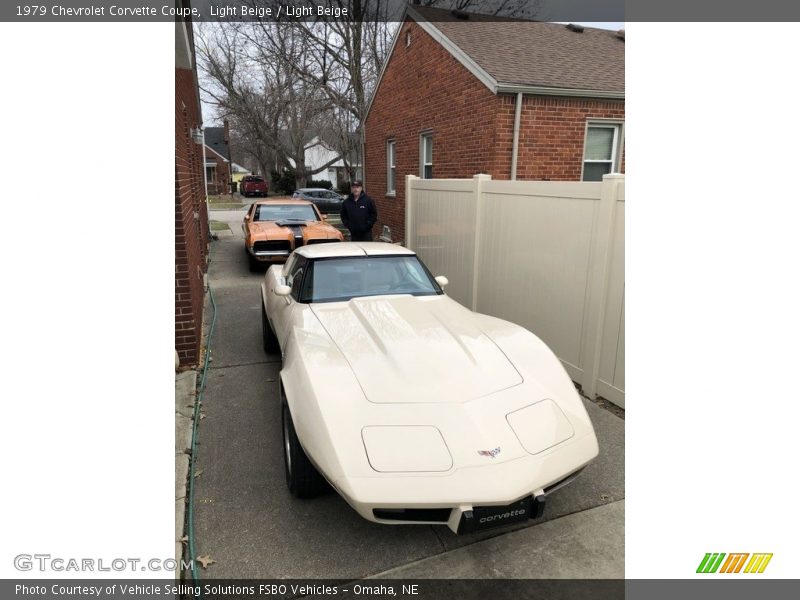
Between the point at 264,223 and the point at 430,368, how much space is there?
847 cm

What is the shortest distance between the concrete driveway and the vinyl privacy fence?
3.00 ft

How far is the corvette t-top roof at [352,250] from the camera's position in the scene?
4480 millimetres

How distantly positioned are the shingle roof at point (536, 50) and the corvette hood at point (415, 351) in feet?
19.3

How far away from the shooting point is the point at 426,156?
11.0m

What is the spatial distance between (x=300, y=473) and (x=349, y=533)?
0.45m

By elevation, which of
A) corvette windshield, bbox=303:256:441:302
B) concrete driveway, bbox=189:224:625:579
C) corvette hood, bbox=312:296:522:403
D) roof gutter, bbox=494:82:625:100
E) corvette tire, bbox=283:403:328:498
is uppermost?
roof gutter, bbox=494:82:625:100

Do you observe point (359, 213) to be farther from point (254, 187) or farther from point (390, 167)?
point (254, 187)

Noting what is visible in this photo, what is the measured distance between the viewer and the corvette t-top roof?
14.7 ft

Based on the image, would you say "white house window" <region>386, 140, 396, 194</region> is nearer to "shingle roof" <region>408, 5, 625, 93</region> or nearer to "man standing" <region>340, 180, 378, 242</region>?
"shingle roof" <region>408, 5, 625, 93</region>

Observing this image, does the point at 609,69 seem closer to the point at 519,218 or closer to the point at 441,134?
the point at 441,134

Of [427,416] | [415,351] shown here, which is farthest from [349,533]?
[415,351]

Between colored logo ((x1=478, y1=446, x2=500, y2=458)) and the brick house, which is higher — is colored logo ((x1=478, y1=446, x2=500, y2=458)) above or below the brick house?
below

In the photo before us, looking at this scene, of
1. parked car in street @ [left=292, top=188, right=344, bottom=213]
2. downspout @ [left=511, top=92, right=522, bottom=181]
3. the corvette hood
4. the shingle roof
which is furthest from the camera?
parked car in street @ [left=292, top=188, right=344, bottom=213]
